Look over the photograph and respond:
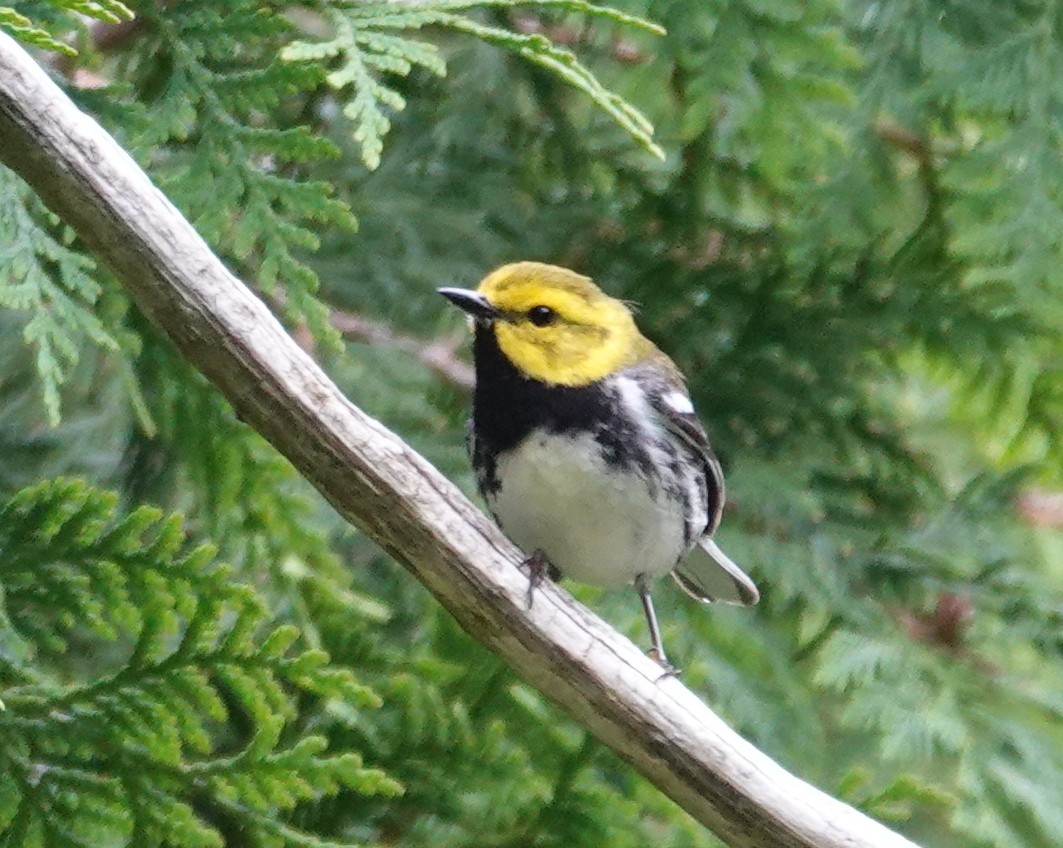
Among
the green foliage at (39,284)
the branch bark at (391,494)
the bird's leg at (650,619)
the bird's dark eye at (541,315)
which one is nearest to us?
the branch bark at (391,494)

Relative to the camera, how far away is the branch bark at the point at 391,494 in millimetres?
1766

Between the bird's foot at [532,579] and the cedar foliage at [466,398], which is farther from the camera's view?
the cedar foliage at [466,398]

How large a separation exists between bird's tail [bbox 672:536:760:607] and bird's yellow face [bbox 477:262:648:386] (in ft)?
1.59

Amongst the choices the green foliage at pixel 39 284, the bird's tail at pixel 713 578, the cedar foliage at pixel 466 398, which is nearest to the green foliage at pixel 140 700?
the cedar foliage at pixel 466 398

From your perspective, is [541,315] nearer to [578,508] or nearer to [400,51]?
[578,508]

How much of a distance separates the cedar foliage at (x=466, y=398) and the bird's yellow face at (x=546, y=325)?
0.30 meters

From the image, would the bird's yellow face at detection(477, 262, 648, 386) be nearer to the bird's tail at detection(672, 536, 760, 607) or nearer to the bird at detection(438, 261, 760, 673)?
the bird at detection(438, 261, 760, 673)

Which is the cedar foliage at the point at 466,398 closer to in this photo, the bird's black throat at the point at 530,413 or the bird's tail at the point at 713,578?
the bird's tail at the point at 713,578

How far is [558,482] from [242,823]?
0.69 m

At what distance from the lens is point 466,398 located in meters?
3.27

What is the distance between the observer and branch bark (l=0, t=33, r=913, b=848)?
1.77 m

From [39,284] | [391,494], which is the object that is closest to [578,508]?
[391,494]

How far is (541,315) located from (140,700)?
2.81 ft

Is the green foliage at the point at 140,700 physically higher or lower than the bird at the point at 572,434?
lower
